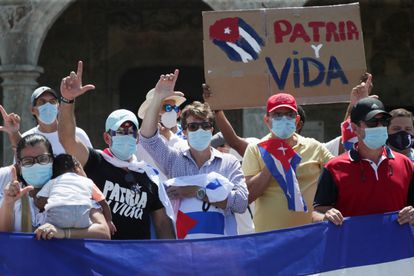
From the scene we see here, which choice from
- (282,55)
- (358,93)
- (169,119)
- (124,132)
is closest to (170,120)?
(169,119)

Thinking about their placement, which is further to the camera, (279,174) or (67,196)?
(279,174)

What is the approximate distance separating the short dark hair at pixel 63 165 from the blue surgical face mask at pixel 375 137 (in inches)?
54.5

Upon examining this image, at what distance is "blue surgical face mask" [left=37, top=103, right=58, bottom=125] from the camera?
5684mm

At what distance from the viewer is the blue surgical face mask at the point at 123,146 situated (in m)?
5.06

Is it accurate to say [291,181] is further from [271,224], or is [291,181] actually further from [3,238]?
[3,238]

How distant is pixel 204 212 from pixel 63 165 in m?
0.91

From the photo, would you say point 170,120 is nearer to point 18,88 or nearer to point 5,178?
point 5,178

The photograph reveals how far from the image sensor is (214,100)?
250 inches

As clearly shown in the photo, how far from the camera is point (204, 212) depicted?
5227 mm

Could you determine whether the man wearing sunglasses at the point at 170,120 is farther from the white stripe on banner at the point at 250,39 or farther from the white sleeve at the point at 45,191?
the white sleeve at the point at 45,191

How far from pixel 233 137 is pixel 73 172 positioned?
165 centimetres

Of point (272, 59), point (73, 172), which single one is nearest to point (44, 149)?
point (73, 172)

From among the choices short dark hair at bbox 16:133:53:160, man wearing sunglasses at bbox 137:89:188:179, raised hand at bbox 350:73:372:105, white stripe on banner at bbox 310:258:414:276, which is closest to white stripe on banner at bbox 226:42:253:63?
man wearing sunglasses at bbox 137:89:188:179

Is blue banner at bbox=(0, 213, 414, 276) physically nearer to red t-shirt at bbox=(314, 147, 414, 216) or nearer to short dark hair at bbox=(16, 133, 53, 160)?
red t-shirt at bbox=(314, 147, 414, 216)
